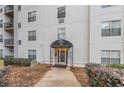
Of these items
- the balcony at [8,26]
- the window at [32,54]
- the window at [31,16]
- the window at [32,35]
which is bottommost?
the window at [32,54]

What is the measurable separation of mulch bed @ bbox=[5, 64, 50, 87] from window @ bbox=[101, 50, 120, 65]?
1.91m

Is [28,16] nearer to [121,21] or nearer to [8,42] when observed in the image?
[8,42]

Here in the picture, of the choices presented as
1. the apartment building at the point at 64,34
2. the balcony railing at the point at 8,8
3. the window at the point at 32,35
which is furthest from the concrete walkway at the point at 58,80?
the balcony railing at the point at 8,8

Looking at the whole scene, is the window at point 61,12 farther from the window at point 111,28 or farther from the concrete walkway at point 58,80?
the concrete walkway at point 58,80

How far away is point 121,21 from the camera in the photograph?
5.52m

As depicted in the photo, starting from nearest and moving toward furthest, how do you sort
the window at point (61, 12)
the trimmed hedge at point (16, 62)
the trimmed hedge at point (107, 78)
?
1. the trimmed hedge at point (107, 78)
2. the trimmed hedge at point (16, 62)
3. the window at point (61, 12)

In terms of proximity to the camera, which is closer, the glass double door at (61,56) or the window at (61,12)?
the glass double door at (61,56)

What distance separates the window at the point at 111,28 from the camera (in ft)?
18.1

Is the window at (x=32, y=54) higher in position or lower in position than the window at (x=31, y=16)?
lower

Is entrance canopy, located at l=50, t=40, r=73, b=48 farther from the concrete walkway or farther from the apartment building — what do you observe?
the concrete walkway

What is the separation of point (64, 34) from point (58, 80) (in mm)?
2449

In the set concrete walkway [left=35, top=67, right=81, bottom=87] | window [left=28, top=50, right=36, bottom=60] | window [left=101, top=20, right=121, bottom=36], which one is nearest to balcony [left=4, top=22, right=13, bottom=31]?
window [left=28, top=50, right=36, bottom=60]

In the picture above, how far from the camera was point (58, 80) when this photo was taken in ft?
15.3

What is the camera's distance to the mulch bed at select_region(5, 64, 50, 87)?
4234 millimetres
